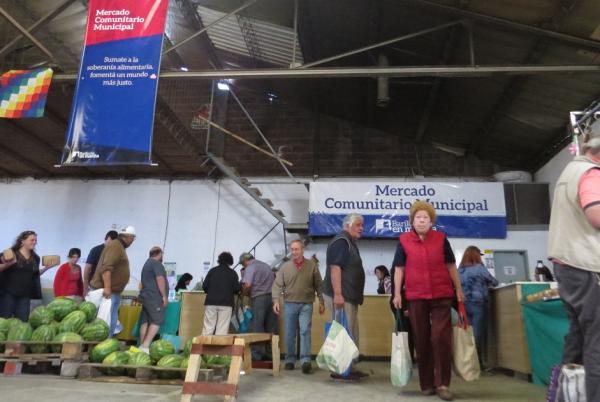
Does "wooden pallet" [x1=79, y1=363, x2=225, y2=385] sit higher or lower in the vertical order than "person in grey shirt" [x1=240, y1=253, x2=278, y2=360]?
lower

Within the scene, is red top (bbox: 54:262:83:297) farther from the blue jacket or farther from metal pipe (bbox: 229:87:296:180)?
the blue jacket

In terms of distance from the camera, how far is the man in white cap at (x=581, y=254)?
1841mm

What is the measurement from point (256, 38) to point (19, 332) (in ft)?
22.1

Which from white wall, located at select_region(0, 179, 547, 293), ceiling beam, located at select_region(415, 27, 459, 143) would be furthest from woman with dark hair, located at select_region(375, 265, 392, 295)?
ceiling beam, located at select_region(415, 27, 459, 143)

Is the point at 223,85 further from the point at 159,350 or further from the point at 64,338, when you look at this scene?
the point at 159,350

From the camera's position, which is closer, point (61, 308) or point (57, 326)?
point (57, 326)

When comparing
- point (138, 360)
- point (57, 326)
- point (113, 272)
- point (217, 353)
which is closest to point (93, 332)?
point (57, 326)

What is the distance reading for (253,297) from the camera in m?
5.93

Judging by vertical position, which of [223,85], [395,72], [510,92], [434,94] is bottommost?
[395,72]

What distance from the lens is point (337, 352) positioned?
344cm

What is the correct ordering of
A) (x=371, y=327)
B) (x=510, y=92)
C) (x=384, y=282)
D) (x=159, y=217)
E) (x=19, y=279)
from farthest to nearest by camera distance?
(x=159, y=217)
(x=384, y=282)
(x=510, y=92)
(x=371, y=327)
(x=19, y=279)

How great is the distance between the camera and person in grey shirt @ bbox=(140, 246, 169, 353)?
5.36 m

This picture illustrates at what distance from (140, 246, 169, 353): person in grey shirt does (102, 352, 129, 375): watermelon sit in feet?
4.91

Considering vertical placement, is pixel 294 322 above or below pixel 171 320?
above
